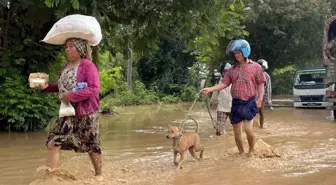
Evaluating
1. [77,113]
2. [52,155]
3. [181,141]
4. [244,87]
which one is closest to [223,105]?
[244,87]

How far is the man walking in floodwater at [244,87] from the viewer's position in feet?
24.2

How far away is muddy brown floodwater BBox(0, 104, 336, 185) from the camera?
607cm

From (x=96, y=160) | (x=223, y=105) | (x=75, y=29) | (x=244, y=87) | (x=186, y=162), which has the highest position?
(x=75, y=29)

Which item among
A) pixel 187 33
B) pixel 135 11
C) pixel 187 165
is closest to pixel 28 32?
pixel 135 11

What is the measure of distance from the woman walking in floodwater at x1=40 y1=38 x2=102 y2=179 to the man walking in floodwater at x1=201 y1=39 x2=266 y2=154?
2.53 meters

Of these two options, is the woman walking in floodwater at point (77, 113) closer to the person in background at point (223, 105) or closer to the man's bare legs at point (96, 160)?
the man's bare legs at point (96, 160)

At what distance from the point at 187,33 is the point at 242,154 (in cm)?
564

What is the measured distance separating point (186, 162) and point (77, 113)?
2597 mm

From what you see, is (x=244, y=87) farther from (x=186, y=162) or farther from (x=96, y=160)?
(x=96, y=160)

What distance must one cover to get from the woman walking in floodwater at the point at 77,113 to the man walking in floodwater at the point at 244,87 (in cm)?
253

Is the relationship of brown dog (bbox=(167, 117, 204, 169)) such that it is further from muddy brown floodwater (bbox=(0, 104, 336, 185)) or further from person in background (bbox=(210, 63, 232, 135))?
person in background (bbox=(210, 63, 232, 135))

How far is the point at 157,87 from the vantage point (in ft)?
94.3

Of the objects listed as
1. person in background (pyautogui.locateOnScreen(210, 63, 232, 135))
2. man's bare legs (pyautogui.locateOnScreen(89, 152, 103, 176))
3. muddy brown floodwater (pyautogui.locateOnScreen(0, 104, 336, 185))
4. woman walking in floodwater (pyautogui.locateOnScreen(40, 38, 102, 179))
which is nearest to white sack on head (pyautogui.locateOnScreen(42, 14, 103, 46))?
woman walking in floodwater (pyautogui.locateOnScreen(40, 38, 102, 179))

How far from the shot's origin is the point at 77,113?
17.5 ft
